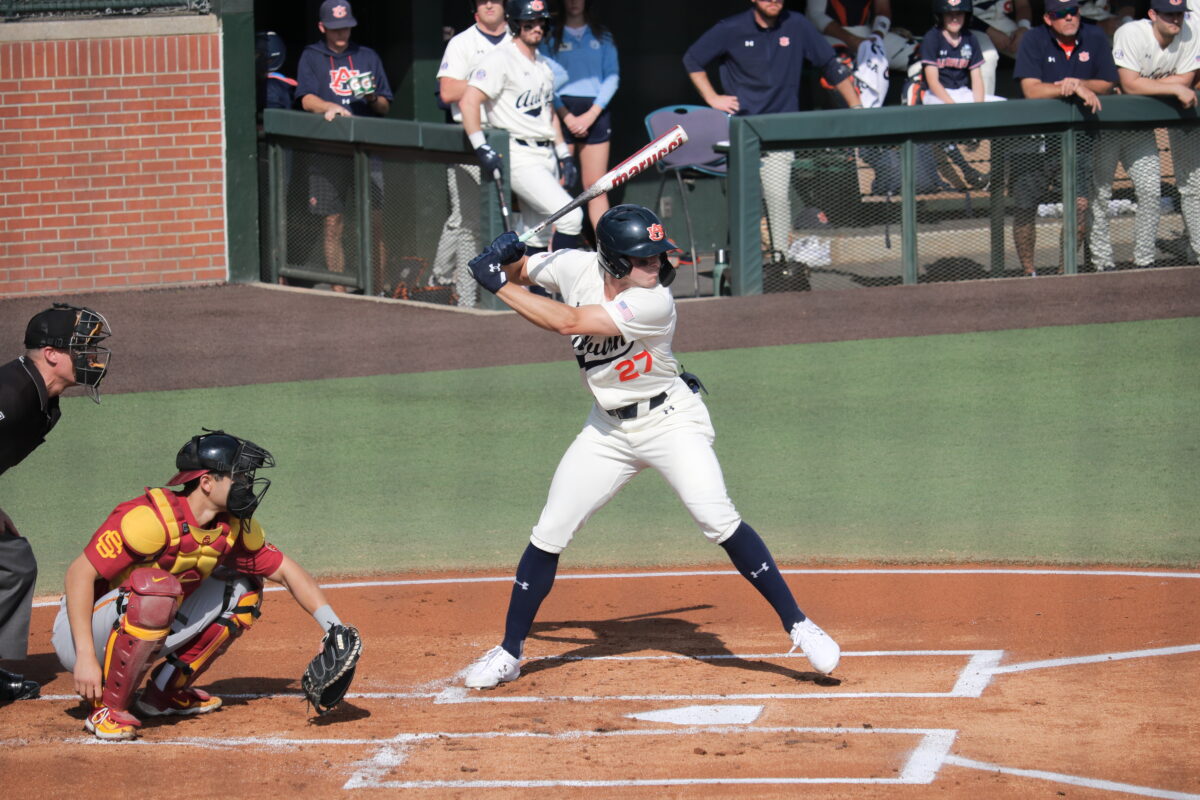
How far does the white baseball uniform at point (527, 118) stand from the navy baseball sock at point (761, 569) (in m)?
5.95

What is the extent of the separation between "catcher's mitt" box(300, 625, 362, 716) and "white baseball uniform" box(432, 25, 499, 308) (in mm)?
6474

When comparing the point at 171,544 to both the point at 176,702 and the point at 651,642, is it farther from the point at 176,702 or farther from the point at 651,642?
the point at 651,642

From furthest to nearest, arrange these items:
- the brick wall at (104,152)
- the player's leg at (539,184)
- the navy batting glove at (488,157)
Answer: the brick wall at (104,152) < the player's leg at (539,184) < the navy batting glove at (488,157)

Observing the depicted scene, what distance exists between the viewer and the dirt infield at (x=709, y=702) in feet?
14.5

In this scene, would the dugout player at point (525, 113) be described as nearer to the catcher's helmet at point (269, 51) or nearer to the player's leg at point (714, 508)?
the catcher's helmet at point (269, 51)

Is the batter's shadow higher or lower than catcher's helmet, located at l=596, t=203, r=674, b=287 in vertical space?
lower

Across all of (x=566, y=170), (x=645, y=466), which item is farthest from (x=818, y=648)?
(x=566, y=170)

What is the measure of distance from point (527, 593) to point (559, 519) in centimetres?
28

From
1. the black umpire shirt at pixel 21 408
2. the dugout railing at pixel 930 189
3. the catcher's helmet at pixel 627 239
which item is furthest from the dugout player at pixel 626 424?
the dugout railing at pixel 930 189

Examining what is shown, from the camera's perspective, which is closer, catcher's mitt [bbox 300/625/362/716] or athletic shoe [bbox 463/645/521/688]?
catcher's mitt [bbox 300/625/362/716]

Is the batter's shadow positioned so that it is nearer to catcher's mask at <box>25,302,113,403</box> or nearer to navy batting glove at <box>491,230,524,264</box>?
navy batting glove at <box>491,230,524,264</box>

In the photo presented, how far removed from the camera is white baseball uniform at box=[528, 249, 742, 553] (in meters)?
5.23

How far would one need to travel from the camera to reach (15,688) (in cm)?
527

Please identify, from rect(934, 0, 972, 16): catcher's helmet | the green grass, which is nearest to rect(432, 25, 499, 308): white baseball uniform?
the green grass
